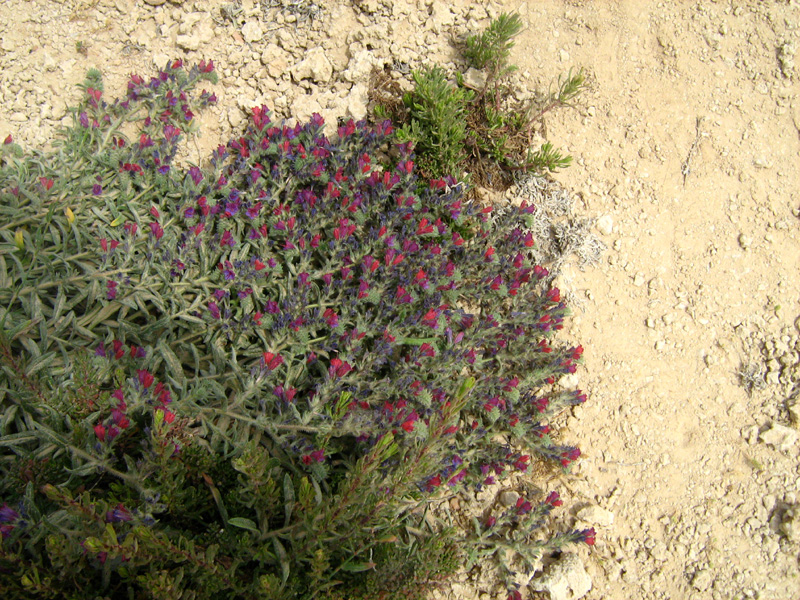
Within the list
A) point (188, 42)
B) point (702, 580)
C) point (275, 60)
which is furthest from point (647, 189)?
point (188, 42)

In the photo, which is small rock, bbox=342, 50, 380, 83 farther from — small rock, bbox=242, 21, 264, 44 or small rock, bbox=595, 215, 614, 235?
small rock, bbox=595, 215, 614, 235

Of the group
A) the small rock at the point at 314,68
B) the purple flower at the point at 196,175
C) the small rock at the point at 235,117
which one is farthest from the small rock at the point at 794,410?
the small rock at the point at 235,117

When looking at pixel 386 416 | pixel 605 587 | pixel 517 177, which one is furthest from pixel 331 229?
pixel 605 587

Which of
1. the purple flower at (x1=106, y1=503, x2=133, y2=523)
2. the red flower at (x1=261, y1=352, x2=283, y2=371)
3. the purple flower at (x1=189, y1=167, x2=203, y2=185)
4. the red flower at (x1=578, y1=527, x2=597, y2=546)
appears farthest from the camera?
the purple flower at (x1=189, y1=167, x2=203, y2=185)

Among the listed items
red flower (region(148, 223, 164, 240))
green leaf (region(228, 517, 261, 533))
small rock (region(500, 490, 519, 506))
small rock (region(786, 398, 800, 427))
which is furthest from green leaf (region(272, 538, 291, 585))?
small rock (region(786, 398, 800, 427))

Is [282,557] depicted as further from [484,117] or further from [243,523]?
[484,117]

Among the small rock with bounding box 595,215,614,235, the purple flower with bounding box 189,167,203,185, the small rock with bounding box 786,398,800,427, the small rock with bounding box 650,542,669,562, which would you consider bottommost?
the small rock with bounding box 650,542,669,562

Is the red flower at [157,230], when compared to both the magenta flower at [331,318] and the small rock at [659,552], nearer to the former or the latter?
the magenta flower at [331,318]
